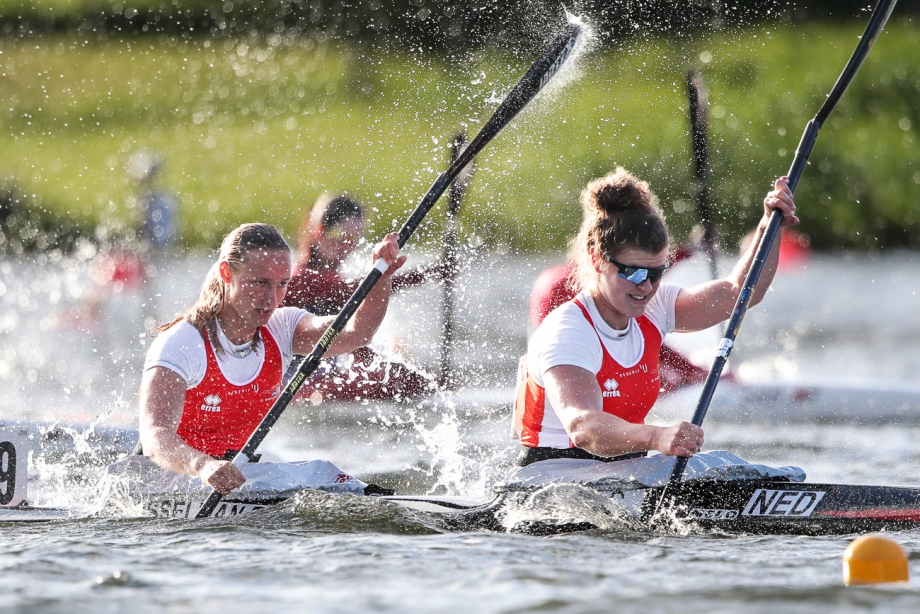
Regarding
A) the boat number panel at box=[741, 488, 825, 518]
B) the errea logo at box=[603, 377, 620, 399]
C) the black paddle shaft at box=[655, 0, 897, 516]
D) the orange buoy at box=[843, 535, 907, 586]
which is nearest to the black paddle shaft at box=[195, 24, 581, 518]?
the errea logo at box=[603, 377, 620, 399]

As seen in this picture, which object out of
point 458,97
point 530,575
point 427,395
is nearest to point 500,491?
point 530,575

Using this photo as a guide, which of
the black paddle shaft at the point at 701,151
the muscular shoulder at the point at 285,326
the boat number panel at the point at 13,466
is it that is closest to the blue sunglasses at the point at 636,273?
the muscular shoulder at the point at 285,326

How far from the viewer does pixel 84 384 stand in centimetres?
998

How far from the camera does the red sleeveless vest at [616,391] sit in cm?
419

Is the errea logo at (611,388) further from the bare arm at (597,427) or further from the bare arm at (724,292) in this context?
the bare arm at (724,292)

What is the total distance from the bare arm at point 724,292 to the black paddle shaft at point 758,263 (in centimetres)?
5

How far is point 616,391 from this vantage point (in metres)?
4.22

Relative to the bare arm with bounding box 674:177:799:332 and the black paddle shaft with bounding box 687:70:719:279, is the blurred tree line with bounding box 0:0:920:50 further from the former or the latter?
the bare arm with bounding box 674:177:799:332

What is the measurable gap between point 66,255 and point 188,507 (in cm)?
1594

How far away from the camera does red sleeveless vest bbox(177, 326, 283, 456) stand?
4473 millimetres

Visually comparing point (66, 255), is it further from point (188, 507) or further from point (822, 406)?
point (188, 507)

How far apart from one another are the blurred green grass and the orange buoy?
608cm

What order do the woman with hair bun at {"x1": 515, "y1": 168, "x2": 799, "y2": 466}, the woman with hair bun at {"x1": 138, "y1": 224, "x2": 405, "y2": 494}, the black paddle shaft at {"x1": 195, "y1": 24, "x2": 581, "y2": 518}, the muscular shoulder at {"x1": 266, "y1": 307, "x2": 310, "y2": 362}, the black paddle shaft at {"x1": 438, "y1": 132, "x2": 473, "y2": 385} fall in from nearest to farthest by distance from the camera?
the woman with hair bun at {"x1": 515, "y1": 168, "x2": 799, "y2": 466} < the woman with hair bun at {"x1": 138, "y1": 224, "x2": 405, "y2": 494} < the black paddle shaft at {"x1": 195, "y1": 24, "x2": 581, "y2": 518} < the muscular shoulder at {"x1": 266, "y1": 307, "x2": 310, "y2": 362} < the black paddle shaft at {"x1": 438, "y1": 132, "x2": 473, "y2": 385}

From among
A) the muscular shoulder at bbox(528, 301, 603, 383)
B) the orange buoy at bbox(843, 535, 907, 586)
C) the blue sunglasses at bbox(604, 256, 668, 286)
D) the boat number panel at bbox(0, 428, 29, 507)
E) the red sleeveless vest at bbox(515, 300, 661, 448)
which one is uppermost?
the blue sunglasses at bbox(604, 256, 668, 286)
